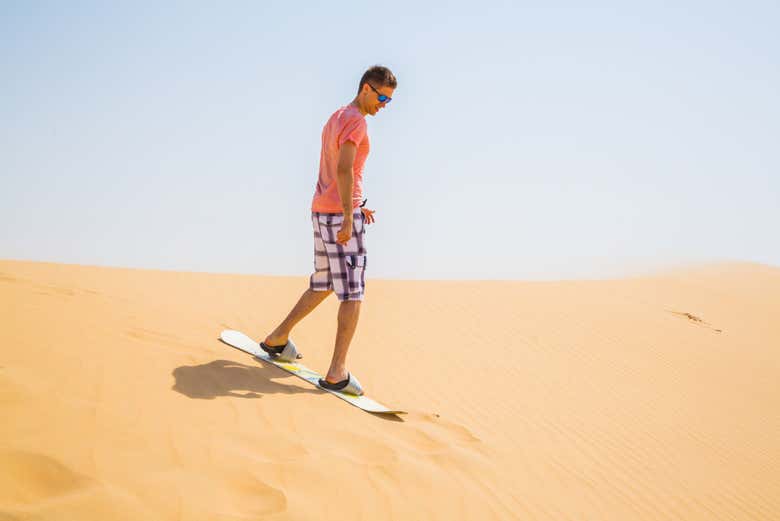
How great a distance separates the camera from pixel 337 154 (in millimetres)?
3479

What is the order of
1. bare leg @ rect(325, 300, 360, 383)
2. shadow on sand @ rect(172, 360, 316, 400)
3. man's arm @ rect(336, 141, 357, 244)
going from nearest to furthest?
shadow on sand @ rect(172, 360, 316, 400)
man's arm @ rect(336, 141, 357, 244)
bare leg @ rect(325, 300, 360, 383)

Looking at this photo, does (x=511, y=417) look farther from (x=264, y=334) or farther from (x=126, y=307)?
(x=126, y=307)

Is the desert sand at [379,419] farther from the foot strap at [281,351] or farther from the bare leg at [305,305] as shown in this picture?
the bare leg at [305,305]

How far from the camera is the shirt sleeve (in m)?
3.36

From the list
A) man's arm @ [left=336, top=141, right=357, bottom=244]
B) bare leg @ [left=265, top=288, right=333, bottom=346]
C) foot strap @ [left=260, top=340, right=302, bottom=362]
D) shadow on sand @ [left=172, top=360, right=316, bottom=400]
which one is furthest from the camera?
foot strap @ [left=260, top=340, right=302, bottom=362]

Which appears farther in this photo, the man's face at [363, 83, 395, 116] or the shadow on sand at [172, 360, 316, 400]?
the man's face at [363, 83, 395, 116]

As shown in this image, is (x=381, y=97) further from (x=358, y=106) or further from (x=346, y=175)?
(x=346, y=175)

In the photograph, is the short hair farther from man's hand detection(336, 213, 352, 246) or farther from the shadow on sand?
the shadow on sand

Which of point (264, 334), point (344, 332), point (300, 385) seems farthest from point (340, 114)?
point (264, 334)

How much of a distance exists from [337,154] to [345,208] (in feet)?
1.27

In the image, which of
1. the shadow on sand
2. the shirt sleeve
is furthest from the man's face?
the shadow on sand

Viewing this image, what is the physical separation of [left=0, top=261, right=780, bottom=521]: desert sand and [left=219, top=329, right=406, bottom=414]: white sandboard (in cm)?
8

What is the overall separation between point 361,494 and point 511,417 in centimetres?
232

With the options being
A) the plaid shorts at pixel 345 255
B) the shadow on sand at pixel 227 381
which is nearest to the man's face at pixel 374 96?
the plaid shorts at pixel 345 255
